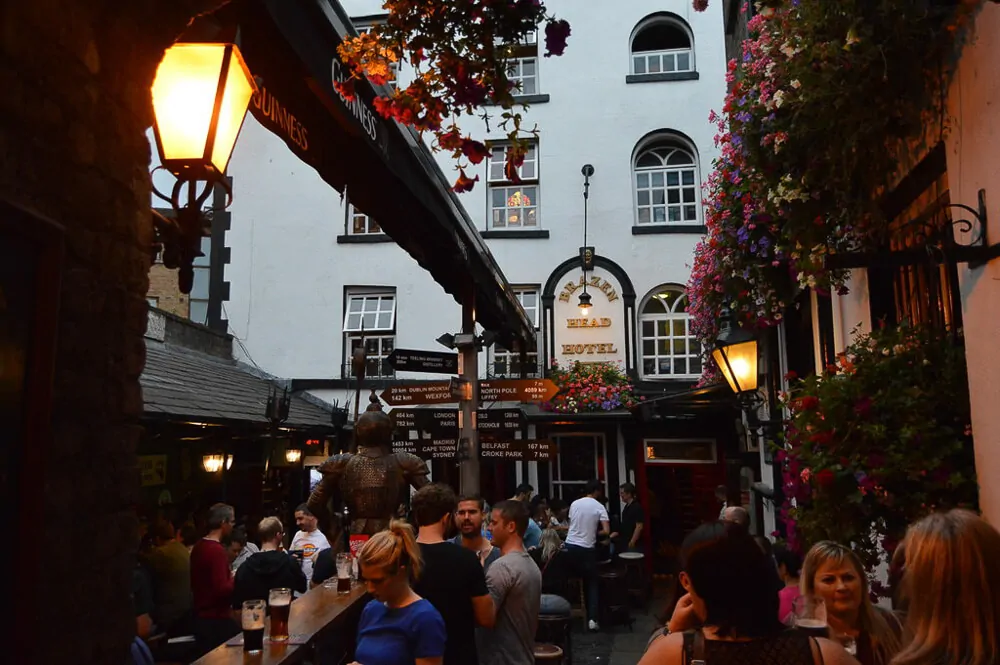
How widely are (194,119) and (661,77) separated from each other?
48.5ft

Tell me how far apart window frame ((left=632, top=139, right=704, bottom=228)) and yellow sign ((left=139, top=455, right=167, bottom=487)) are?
379 inches

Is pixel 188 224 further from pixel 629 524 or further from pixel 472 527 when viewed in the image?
pixel 629 524

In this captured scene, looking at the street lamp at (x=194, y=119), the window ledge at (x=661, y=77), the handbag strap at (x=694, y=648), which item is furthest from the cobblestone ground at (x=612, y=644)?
the window ledge at (x=661, y=77)

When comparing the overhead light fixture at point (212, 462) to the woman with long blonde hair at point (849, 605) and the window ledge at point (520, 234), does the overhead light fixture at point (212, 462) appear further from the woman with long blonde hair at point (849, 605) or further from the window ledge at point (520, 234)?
the woman with long blonde hair at point (849, 605)

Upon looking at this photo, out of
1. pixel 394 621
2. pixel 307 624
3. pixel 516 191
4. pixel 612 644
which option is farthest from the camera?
pixel 516 191

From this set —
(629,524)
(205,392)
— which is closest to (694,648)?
(205,392)

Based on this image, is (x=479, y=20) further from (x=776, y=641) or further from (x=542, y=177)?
(x=542, y=177)

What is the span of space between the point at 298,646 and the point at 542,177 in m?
13.4

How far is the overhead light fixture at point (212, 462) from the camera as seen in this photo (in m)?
11.5

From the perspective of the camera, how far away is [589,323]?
1530 cm

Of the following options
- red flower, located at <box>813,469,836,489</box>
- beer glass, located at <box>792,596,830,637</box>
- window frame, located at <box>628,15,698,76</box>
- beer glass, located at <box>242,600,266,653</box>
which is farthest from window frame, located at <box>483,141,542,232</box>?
beer glass, located at <box>792,596,830,637</box>

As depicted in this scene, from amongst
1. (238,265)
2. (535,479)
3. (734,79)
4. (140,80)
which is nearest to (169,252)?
(140,80)

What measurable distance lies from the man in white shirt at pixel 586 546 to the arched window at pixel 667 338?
535 centimetres

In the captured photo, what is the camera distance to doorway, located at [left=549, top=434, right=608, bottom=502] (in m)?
15.3
